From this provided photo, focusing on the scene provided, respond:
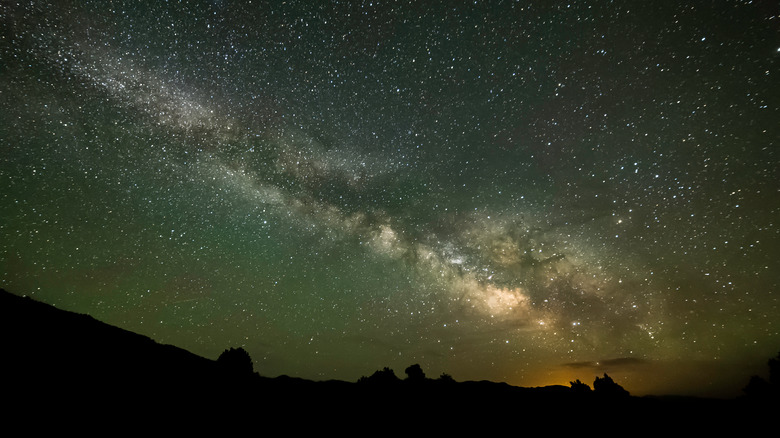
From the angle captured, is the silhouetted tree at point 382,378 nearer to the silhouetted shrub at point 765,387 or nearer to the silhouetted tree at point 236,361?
the silhouetted tree at point 236,361

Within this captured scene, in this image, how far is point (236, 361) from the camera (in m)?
19.0

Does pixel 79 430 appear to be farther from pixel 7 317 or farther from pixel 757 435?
pixel 757 435

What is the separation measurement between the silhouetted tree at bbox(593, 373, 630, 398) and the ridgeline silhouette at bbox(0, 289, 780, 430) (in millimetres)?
83

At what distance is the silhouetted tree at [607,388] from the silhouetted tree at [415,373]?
14.2 metres

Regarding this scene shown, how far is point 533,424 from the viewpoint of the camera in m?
18.6

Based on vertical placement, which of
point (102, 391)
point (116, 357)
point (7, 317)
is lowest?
point (102, 391)

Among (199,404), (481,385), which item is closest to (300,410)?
(199,404)

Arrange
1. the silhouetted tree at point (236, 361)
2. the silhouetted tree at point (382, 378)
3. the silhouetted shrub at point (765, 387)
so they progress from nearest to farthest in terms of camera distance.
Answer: the silhouetted tree at point (236, 361) → the silhouetted tree at point (382, 378) → the silhouetted shrub at point (765, 387)

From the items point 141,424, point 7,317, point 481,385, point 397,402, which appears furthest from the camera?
point 481,385

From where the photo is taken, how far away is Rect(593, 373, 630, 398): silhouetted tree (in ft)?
77.8

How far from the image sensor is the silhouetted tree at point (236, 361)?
18139 millimetres

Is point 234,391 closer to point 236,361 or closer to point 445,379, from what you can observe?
point 236,361

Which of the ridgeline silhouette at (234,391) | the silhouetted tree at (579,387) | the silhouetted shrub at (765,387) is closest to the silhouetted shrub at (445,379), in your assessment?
the ridgeline silhouette at (234,391)

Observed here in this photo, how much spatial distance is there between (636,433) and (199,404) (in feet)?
78.2
